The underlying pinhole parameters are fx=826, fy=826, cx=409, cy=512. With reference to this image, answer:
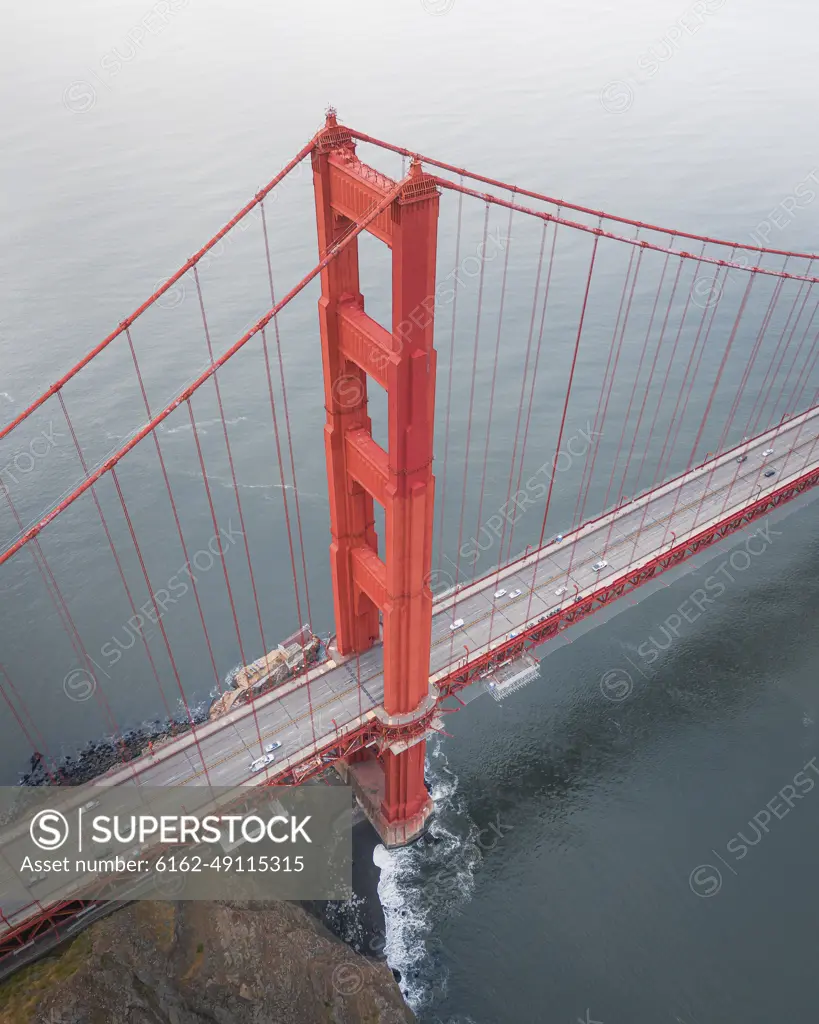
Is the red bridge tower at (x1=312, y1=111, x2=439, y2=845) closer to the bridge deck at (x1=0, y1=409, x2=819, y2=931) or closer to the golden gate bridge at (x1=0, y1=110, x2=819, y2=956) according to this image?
the golden gate bridge at (x1=0, y1=110, x2=819, y2=956)

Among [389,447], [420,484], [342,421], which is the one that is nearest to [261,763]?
[420,484]

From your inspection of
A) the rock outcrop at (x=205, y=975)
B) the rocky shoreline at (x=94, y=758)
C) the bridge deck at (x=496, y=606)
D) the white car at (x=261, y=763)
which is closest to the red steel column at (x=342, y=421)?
the bridge deck at (x=496, y=606)

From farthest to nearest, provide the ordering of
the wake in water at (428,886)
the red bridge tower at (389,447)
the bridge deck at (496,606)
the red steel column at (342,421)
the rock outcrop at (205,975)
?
the wake in water at (428,886) → the bridge deck at (496,606) → the rock outcrop at (205,975) → the red steel column at (342,421) → the red bridge tower at (389,447)

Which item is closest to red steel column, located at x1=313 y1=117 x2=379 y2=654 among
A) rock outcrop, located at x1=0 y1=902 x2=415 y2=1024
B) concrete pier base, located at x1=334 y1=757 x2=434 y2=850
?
concrete pier base, located at x1=334 y1=757 x2=434 y2=850

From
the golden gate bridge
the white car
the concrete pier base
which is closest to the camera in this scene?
the golden gate bridge

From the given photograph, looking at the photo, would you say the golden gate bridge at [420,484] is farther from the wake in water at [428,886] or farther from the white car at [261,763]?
the wake in water at [428,886]

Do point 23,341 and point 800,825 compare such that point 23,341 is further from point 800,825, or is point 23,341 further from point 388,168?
point 800,825
